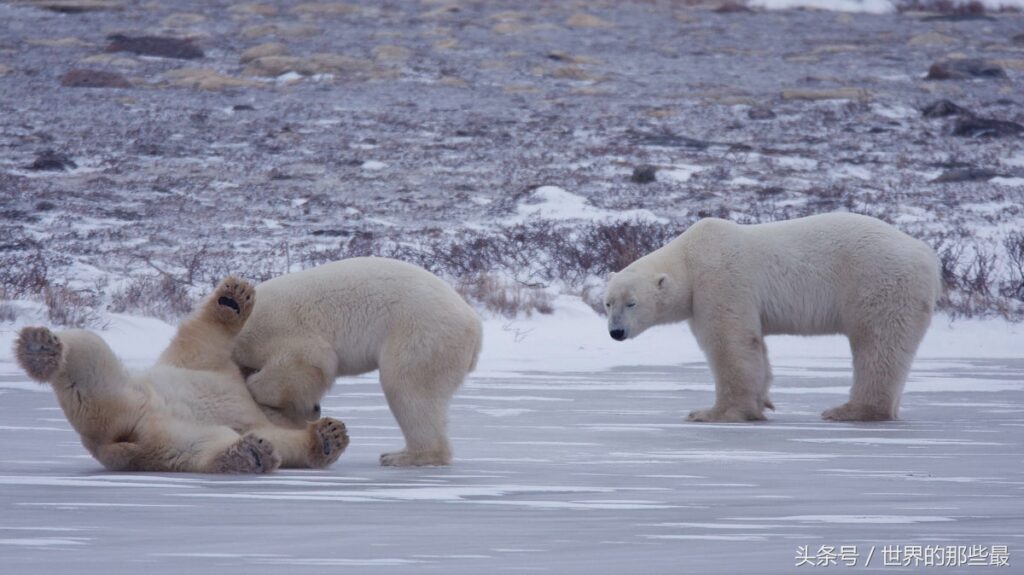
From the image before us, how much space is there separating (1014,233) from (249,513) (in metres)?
12.6

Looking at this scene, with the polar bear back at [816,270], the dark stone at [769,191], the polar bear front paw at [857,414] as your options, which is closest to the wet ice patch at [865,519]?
the polar bear front paw at [857,414]

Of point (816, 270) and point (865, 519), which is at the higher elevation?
point (865, 519)

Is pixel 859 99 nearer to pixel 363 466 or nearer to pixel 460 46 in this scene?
pixel 460 46

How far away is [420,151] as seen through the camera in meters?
22.2

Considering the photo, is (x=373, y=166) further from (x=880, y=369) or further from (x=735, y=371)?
(x=880, y=369)

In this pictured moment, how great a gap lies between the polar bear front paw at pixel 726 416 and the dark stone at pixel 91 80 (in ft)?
69.1

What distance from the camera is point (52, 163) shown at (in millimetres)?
19641

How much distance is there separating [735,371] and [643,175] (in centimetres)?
1243

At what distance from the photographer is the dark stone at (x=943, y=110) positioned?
24609mm

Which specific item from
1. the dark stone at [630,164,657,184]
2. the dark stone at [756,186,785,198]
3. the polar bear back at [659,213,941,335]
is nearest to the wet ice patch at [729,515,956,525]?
the polar bear back at [659,213,941,335]

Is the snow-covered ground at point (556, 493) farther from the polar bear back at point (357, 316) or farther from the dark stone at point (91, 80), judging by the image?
the dark stone at point (91, 80)

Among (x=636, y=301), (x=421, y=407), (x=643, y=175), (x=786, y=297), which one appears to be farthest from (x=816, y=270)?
(x=643, y=175)

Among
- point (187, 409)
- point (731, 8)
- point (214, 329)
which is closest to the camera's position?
point (187, 409)

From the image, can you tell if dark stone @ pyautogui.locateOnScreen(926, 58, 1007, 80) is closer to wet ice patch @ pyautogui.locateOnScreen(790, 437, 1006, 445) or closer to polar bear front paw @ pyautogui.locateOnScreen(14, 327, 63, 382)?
wet ice patch @ pyautogui.locateOnScreen(790, 437, 1006, 445)
